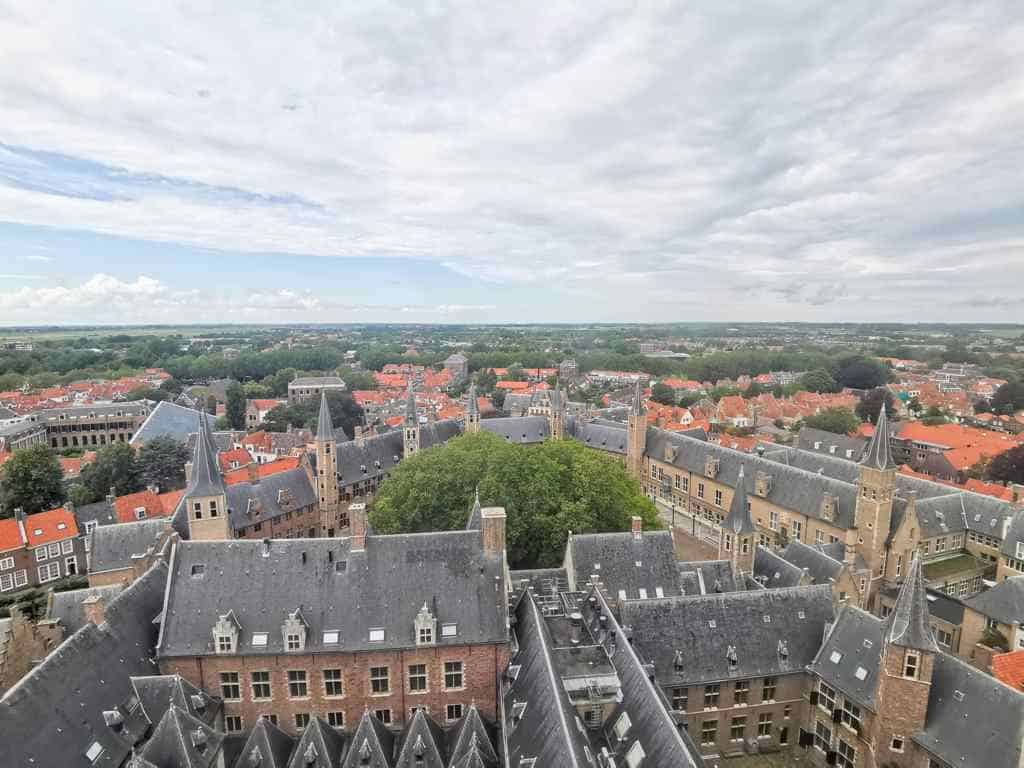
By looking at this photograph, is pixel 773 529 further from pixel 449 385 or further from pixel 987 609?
pixel 449 385

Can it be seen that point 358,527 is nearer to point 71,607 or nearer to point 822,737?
point 71,607

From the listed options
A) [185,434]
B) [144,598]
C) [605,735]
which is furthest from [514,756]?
[185,434]

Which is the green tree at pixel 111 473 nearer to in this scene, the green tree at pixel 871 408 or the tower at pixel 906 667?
the tower at pixel 906 667

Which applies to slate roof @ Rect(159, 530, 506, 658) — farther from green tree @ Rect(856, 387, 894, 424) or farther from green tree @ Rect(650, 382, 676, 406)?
green tree @ Rect(650, 382, 676, 406)

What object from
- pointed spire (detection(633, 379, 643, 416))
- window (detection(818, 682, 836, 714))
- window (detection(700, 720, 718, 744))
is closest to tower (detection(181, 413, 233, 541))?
window (detection(700, 720, 718, 744))

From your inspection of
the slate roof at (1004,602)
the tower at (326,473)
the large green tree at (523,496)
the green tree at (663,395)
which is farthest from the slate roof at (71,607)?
the green tree at (663,395)

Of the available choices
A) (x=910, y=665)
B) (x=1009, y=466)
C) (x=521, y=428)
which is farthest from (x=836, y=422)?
(x=910, y=665)
